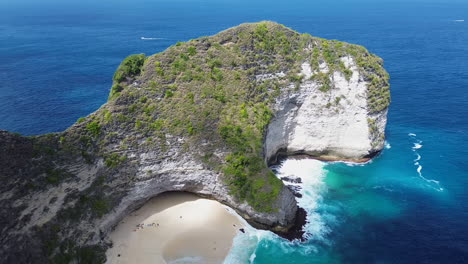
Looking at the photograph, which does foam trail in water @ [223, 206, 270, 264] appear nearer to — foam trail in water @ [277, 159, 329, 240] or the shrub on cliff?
foam trail in water @ [277, 159, 329, 240]

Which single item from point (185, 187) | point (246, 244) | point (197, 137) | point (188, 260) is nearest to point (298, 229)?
point (246, 244)

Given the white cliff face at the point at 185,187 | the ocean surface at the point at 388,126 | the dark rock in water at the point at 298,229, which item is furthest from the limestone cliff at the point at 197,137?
the ocean surface at the point at 388,126

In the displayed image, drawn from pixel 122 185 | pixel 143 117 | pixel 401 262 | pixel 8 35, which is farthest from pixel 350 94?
pixel 8 35

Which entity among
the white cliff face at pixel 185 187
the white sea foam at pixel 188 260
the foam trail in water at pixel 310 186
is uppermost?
the white cliff face at pixel 185 187

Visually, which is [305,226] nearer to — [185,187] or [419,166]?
[185,187]

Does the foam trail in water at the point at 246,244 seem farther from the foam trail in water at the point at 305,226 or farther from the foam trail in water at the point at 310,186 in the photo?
the foam trail in water at the point at 310,186
